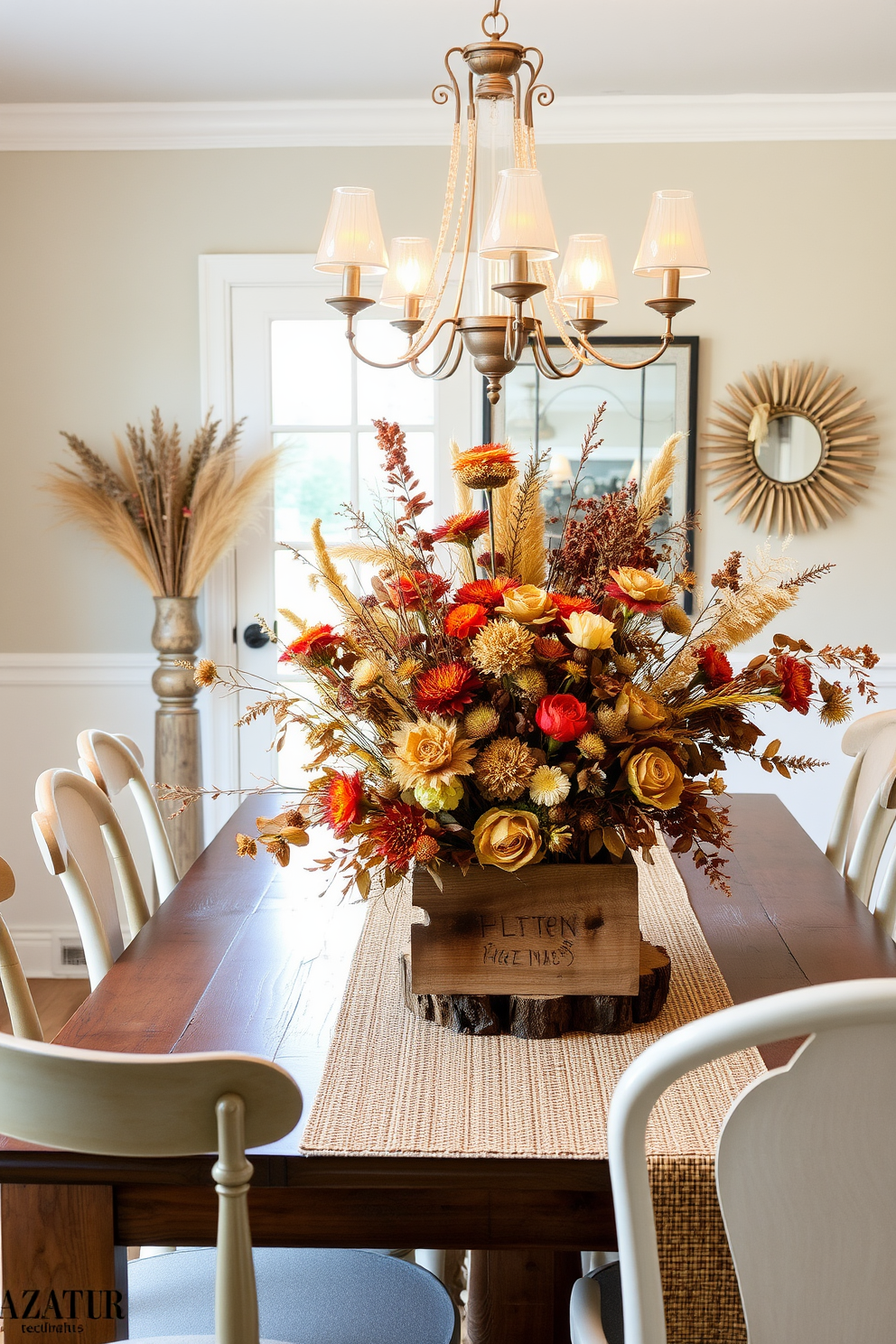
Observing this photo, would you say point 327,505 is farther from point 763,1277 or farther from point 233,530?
point 763,1277

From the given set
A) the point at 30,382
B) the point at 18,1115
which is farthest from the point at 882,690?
the point at 18,1115

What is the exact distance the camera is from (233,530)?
3268mm

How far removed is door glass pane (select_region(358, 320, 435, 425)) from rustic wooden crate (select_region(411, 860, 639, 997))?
7.89 feet

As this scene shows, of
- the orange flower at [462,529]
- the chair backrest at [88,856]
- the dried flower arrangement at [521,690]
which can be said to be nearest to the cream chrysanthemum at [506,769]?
the dried flower arrangement at [521,690]

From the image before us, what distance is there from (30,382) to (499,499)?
259cm

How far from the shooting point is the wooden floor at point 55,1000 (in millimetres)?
3135

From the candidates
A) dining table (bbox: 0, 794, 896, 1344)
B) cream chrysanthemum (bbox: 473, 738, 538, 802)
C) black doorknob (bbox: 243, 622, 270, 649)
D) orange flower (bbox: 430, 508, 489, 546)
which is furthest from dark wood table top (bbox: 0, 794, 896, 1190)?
black doorknob (bbox: 243, 622, 270, 649)

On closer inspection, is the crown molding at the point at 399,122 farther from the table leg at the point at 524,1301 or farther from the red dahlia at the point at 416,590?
the table leg at the point at 524,1301

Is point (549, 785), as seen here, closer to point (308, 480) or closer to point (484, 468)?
point (484, 468)

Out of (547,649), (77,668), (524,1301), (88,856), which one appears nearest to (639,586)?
(547,649)

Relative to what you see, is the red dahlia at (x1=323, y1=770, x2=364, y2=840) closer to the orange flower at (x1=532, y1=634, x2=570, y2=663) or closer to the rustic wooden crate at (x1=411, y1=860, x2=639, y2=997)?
the rustic wooden crate at (x1=411, y1=860, x2=639, y2=997)

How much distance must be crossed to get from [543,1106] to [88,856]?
37.0 inches

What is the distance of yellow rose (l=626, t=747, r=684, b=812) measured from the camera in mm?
1139

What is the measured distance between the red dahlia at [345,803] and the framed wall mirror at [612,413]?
7.52 ft
